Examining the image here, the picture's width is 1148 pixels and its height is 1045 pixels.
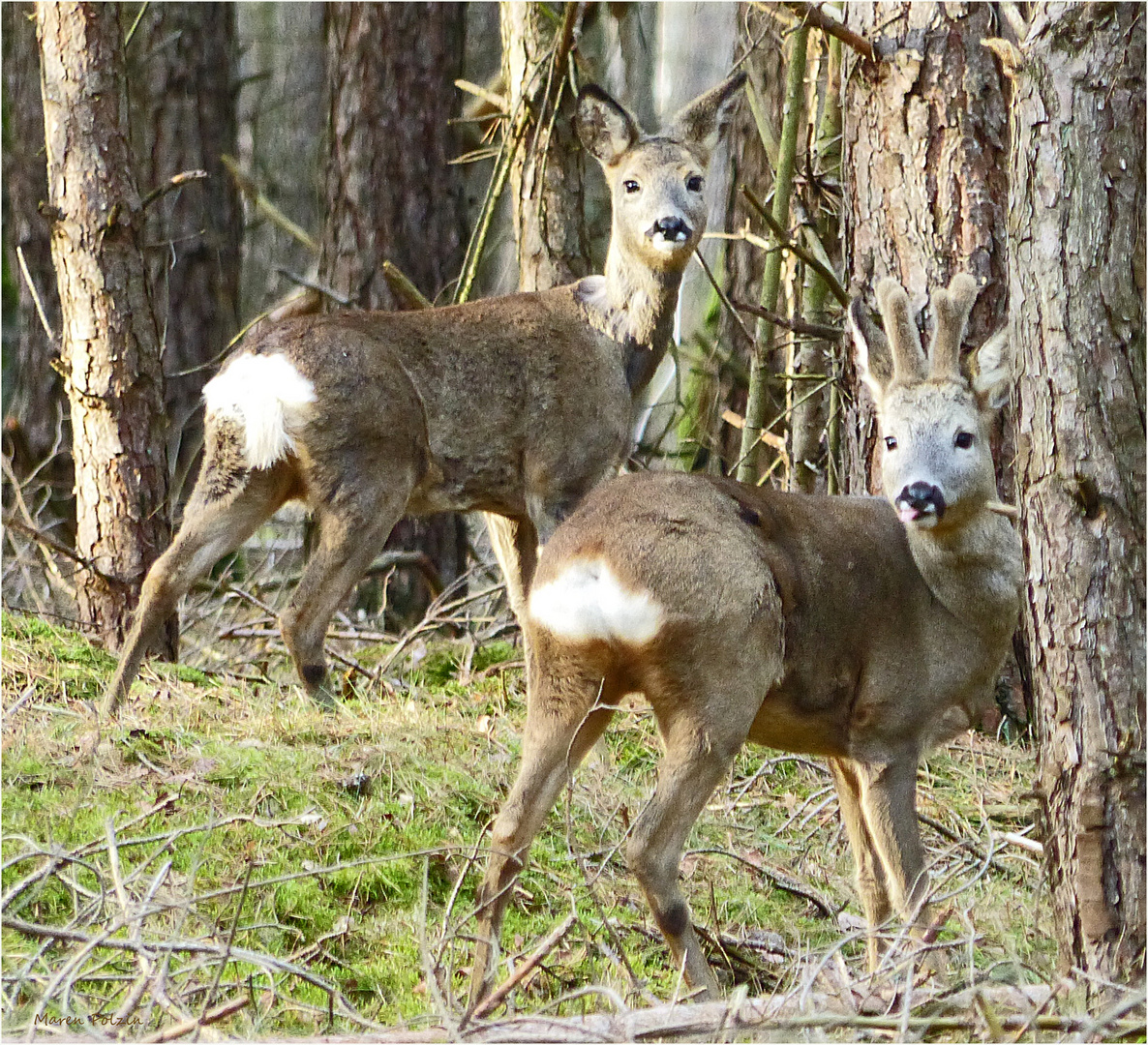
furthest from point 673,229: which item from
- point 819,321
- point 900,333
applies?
point 900,333

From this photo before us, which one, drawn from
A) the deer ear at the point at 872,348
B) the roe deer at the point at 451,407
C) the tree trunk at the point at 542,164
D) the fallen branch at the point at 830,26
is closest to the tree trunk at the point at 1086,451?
the deer ear at the point at 872,348

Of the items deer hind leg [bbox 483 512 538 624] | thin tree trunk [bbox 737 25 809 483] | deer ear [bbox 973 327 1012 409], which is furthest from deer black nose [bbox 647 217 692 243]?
deer ear [bbox 973 327 1012 409]

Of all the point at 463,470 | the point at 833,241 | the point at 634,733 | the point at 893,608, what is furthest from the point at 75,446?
the point at 893,608

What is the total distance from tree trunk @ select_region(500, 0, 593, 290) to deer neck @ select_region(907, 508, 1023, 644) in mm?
3913

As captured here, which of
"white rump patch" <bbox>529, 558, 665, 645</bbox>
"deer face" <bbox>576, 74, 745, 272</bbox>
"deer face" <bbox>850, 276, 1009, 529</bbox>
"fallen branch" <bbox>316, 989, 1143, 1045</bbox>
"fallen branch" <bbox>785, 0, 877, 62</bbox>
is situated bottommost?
"fallen branch" <bbox>316, 989, 1143, 1045</bbox>

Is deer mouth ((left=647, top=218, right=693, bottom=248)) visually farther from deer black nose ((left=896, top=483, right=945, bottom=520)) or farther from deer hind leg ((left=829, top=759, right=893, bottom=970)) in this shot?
deer hind leg ((left=829, top=759, right=893, bottom=970))

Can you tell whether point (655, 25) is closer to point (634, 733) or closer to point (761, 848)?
point (634, 733)

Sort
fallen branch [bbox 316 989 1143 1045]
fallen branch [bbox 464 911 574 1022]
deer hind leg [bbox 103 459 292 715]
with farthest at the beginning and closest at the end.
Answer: deer hind leg [bbox 103 459 292 715], fallen branch [bbox 464 911 574 1022], fallen branch [bbox 316 989 1143 1045]

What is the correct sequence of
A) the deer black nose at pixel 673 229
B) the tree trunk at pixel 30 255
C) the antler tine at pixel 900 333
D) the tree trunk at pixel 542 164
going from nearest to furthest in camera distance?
the antler tine at pixel 900 333 → the deer black nose at pixel 673 229 → the tree trunk at pixel 542 164 → the tree trunk at pixel 30 255

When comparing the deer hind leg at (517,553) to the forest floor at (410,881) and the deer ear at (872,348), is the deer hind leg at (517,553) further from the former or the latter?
the deer ear at (872,348)

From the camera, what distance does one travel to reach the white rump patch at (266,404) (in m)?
6.70

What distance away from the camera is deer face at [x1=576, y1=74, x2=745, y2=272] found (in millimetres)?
7586

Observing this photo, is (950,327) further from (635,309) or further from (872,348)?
(635,309)

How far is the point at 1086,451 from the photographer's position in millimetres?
3945
